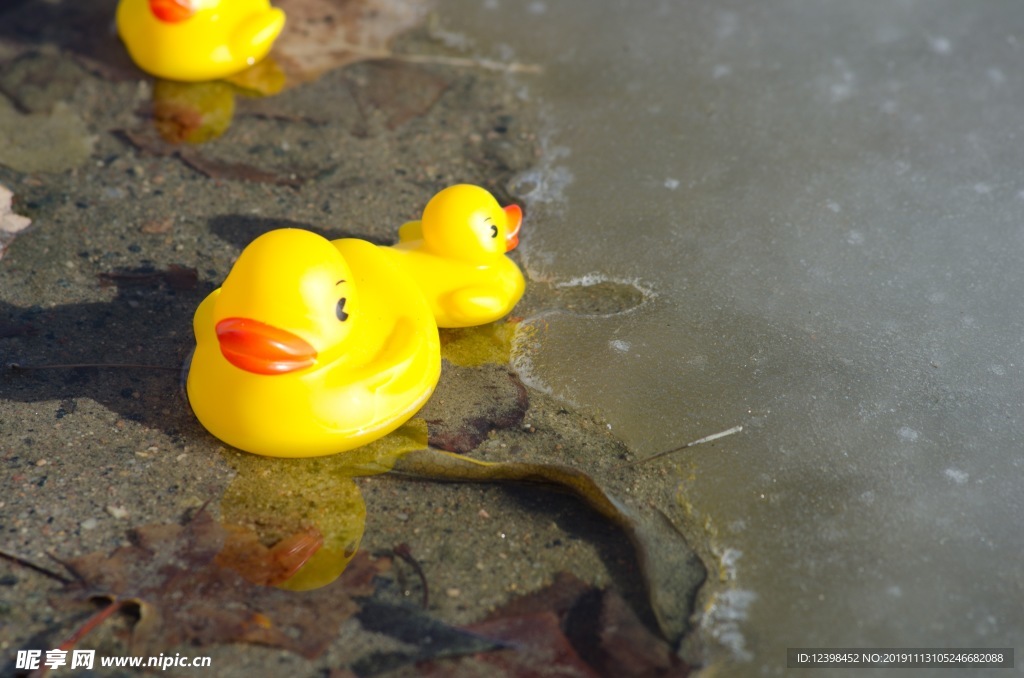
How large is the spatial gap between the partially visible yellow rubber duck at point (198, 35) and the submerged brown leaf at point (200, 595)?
246 centimetres

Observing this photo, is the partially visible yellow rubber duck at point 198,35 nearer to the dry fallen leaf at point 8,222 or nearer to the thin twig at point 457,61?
the thin twig at point 457,61

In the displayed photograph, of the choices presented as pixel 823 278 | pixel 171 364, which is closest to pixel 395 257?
pixel 171 364

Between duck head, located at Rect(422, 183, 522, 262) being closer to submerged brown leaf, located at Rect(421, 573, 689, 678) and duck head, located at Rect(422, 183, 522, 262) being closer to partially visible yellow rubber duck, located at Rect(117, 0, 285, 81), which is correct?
submerged brown leaf, located at Rect(421, 573, 689, 678)

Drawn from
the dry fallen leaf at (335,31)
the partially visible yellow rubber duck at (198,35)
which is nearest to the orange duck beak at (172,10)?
the partially visible yellow rubber duck at (198,35)

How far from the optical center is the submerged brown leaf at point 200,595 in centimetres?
258

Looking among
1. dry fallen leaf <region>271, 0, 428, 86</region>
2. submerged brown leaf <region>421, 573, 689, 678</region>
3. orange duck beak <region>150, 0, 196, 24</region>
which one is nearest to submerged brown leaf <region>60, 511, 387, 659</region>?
submerged brown leaf <region>421, 573, 689, 678</region>

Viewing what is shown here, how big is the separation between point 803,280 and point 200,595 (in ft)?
7.75

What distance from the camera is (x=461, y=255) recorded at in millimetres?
3326

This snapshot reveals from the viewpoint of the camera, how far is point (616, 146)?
4.40 m

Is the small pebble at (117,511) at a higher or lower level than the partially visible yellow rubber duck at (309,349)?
lower

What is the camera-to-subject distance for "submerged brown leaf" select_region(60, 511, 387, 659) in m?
2.58

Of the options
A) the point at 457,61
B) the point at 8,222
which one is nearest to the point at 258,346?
the point at 8,222

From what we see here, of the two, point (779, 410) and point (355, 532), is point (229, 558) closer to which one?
point (355, 532)

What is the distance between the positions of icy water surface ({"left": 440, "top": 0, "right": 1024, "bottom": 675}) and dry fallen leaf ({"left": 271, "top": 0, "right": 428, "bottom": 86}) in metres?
0.28
